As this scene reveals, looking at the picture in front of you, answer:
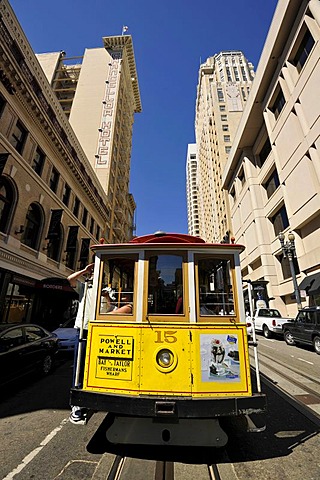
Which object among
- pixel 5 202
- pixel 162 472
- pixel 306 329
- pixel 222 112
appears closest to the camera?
pixel 162 472

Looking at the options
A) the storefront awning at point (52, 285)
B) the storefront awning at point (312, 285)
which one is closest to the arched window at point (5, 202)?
the storefront awning at point (52, 285)

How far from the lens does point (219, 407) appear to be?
9.96 ft

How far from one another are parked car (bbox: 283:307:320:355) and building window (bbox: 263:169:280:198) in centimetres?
1789

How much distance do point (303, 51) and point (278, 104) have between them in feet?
16.9

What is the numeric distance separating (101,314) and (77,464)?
1849mm

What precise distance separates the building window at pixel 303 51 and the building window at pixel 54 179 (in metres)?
22.5

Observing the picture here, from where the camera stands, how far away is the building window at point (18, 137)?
14398 mm

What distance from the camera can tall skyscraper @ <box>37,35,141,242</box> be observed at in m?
35.3

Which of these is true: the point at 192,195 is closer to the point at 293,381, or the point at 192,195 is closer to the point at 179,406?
the point at 293,381

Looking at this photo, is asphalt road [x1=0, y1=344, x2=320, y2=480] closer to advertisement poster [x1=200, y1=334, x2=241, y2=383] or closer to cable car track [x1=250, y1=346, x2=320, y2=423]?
cable car track [x1=250, y1=346, x2=320, y2=423]

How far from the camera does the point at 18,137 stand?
14891 millimetres

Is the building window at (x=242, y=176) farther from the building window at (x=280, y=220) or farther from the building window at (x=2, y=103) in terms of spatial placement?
the building window at (x=2, y=103)

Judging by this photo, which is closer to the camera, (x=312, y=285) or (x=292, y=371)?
(x=292, y=371)

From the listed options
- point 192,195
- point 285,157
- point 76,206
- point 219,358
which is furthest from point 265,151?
point 192,195
